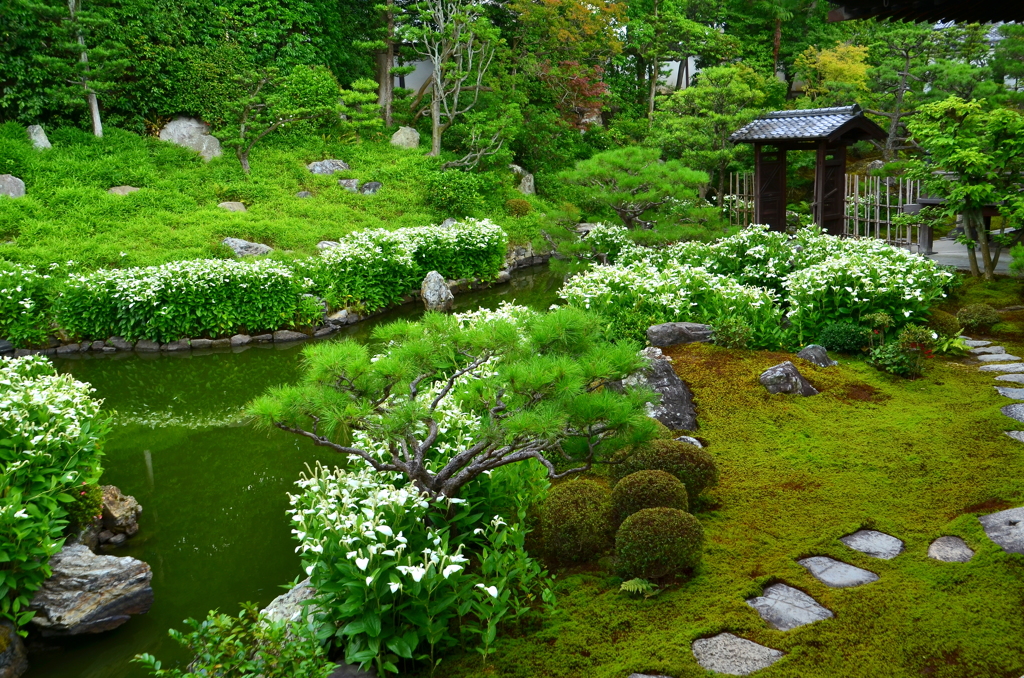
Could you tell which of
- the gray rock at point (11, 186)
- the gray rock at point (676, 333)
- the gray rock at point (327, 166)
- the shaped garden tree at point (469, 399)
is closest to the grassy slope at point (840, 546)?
the shaped garden tree at point (469, 399)

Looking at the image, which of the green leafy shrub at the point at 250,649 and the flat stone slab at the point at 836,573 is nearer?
the green leafy shrub at the point at 250,649

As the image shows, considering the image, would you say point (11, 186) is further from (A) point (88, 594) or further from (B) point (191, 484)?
(A) point (88, 594)

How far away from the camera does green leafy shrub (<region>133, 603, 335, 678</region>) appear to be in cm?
347

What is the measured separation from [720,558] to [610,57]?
23921mm

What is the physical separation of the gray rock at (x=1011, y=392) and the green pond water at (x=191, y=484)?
21.2 ft

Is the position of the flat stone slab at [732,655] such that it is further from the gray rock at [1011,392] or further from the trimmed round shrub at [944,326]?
the trimmed round shrub at [944,326]

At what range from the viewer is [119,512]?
624 cm

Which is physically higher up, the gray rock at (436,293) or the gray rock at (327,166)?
the gray rock at (327,166)

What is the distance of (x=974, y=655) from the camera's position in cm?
372

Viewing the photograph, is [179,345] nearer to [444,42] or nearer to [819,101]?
[444,42]

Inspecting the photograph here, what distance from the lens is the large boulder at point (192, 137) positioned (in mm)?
18156

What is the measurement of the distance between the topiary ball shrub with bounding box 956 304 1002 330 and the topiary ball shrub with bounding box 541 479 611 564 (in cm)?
669

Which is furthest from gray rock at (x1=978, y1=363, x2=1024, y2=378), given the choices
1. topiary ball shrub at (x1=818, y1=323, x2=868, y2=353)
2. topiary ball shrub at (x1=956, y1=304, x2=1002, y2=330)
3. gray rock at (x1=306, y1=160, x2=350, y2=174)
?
gray rock at (x1=306, y1=160, x2=350, y2=174)

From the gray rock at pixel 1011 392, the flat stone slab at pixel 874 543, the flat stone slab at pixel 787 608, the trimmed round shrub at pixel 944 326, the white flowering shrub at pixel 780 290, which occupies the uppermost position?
the white flowering shrub at pixel 780 290
